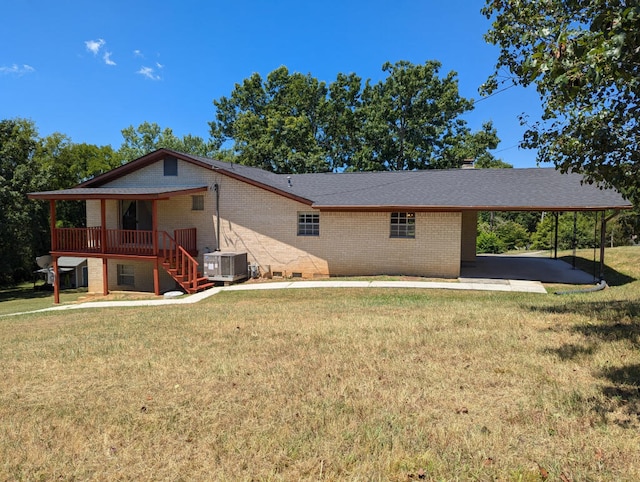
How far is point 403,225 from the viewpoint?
15336mm

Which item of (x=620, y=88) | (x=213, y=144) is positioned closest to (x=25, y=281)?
(x=213, y=144)

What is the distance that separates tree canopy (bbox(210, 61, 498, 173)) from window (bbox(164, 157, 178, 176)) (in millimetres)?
14148

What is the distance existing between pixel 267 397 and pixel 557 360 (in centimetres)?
360

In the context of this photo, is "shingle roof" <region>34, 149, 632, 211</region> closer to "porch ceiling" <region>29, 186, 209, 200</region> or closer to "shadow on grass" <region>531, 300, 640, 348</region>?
"porch ceiling" <region>29, 186, 209, 200</region>

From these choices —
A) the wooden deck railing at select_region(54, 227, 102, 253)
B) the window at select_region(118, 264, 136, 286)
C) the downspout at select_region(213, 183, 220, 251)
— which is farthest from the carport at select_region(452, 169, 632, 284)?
the wooden deck railing at select_region(54, 227, 102, 253)

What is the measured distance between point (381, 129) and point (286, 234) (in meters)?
17.8

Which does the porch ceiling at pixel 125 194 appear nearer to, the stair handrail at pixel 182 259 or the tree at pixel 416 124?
the stair handrail at pixel 182 259

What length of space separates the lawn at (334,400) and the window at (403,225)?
7445 mm

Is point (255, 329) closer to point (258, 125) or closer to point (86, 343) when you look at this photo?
point (86, 343)

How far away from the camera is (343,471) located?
314 cm

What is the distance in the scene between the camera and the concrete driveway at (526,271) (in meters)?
14.3

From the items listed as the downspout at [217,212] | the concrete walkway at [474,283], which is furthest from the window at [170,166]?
the concrete walkway at [474,283]

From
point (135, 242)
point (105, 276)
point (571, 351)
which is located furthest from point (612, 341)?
point (105, 276)

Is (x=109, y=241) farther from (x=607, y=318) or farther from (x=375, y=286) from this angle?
(x=607, y=318)
